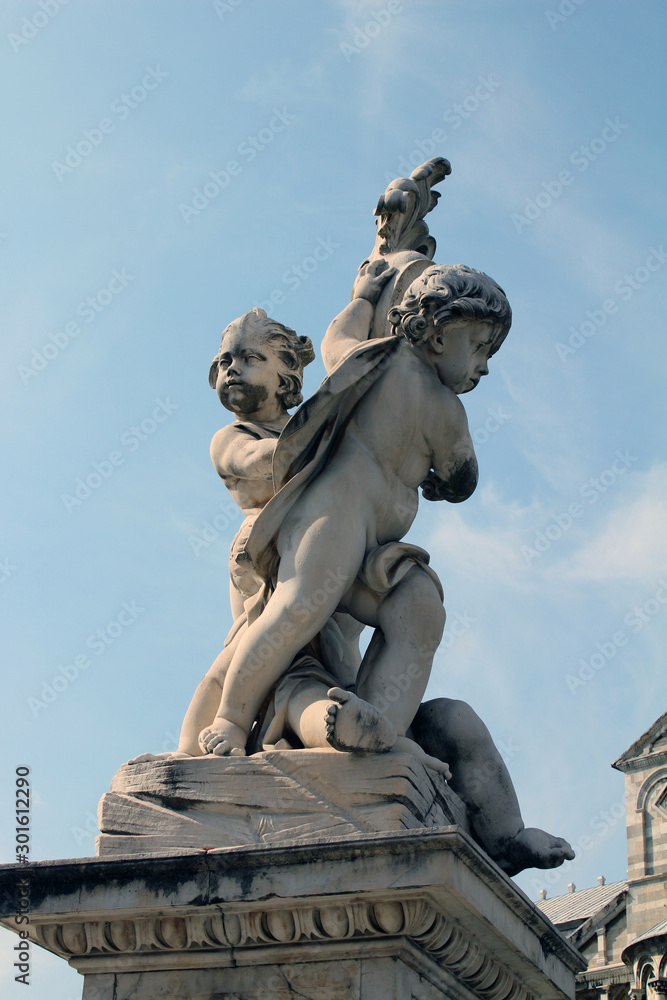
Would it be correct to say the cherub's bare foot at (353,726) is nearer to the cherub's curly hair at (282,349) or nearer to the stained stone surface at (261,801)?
the stained stone surface at (261,801)

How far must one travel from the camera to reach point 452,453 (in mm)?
6223

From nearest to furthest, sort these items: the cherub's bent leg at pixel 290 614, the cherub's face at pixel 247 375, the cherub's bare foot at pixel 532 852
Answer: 1. the cherub's bent leg at pixel 290 614
2. the cherub's bare foot at pixel 532 852
3. the cherub's face at pixel 247 375

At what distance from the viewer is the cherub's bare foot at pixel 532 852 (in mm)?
5750

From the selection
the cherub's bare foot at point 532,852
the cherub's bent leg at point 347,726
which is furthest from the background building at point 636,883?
the cherub's bent leg at point 347,726

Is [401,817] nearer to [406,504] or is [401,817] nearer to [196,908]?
[196,908]

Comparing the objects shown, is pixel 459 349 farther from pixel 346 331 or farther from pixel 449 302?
pixel 346 331

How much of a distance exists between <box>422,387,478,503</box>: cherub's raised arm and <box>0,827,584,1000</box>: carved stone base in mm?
2046

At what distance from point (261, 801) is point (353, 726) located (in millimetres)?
502

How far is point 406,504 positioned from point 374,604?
21.5 inches

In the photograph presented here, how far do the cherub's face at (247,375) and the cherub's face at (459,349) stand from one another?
0.96 metres

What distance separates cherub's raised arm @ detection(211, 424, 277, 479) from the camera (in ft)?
20.8

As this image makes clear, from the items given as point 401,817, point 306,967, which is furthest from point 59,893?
point 401,817

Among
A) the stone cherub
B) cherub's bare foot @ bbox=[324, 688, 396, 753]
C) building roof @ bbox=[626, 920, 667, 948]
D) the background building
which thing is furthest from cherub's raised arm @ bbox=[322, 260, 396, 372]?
the background building

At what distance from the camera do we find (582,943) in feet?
121
